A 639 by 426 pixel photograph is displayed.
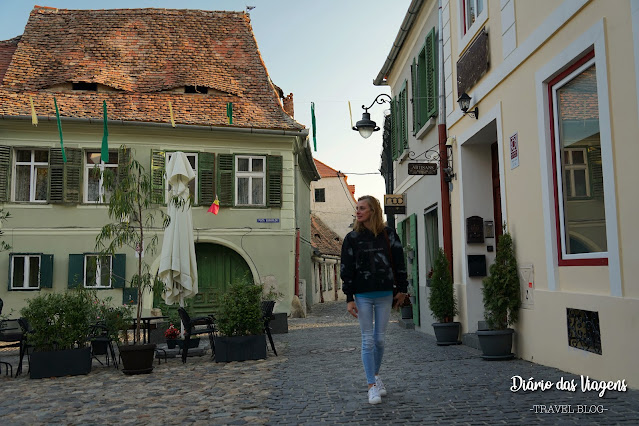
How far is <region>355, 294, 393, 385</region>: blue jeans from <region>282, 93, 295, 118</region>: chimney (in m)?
20.0

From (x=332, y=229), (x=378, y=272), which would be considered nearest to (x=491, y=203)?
(x=378, y=272)

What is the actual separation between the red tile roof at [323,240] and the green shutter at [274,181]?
15.1 m

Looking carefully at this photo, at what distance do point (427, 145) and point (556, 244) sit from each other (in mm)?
5400

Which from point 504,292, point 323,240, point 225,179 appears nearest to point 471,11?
point 504,292

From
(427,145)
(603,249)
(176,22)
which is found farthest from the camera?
(176,22)

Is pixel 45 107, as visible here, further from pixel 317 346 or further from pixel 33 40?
pixel 317 346

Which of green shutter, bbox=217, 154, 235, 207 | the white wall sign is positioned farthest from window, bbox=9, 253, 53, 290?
the white wall sign

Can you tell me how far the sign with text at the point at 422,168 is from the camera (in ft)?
32.7

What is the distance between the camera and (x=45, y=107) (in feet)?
58.5

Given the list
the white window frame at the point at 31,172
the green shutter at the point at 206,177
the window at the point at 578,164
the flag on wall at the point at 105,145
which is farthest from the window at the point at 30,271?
the window at the point at 578,164

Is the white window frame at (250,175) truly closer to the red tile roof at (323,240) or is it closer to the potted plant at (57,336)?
the potted plant at (57,336)

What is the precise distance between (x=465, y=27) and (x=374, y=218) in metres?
5.21

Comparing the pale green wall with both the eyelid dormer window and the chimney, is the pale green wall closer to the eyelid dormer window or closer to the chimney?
the eyelid dormer window

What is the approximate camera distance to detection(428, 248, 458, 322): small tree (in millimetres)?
9758
